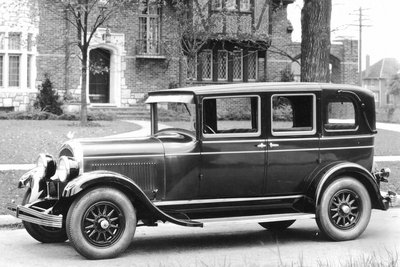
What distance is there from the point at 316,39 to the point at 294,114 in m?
4.61

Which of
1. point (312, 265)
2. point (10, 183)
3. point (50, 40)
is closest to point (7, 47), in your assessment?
point (50, 40)

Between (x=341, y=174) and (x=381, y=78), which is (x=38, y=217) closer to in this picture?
(x=341, y=174)

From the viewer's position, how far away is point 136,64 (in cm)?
3238

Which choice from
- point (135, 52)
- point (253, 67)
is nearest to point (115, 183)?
point (135, 52)

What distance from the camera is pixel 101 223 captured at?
7.30 meters

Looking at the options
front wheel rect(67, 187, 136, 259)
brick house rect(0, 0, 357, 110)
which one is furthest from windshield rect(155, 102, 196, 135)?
brick house rect(0, 0, 357, 110)

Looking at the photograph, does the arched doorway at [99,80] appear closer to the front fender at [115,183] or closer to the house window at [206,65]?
the house window at [206,65]

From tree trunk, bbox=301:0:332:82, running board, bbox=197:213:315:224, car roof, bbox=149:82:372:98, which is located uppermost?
tree trunk, bbox=301:0:332:82

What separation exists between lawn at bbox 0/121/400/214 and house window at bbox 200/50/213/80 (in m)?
9.41

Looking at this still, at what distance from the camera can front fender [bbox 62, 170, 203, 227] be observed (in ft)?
23.6

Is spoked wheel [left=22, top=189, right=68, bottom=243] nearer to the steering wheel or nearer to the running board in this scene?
the running board

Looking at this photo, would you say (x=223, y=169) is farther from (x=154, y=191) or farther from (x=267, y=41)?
(x=267, y=41)

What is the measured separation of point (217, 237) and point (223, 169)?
3.88 feet

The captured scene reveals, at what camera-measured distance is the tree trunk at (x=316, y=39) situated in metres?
12.9
